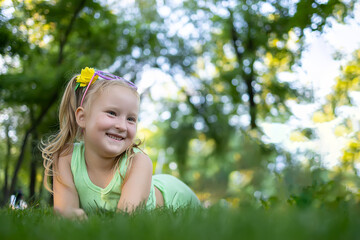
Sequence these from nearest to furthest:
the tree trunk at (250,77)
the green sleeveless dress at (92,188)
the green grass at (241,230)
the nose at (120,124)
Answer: the green grass at (241,230), the nose at (120,124), the green sleeveless dress at (92,188), the tree trunk at (250,77)

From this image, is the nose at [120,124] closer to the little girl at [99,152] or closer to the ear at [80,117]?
the little girl at [99,152]

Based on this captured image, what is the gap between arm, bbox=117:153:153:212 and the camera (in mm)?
2277

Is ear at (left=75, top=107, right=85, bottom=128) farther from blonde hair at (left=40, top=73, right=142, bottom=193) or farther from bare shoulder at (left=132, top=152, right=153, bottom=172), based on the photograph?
bare shoulder at (left=132, top=152, right=153, bottom=172)

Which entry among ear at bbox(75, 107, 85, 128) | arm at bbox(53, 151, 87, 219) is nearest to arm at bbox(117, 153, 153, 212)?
arm at bbox(53, 151, 87, 219)

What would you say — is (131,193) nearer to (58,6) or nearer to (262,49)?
(58,6)

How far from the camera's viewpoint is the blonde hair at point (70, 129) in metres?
2.59

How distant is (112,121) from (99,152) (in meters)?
0.30

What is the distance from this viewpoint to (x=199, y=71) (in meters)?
11.6

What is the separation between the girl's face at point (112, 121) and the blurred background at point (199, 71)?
1.28 metres

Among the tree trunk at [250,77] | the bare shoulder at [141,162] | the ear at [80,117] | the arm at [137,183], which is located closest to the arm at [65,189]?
the ear at [80,117]

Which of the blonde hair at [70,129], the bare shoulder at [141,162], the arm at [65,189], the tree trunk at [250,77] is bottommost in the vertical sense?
the arm at [65,189]

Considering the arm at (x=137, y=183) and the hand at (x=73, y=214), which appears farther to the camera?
the arm at (x=137, y=183)

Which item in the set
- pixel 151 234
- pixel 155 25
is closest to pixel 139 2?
pixel 155 25

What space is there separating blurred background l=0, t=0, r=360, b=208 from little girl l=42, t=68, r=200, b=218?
1207 millimetres
